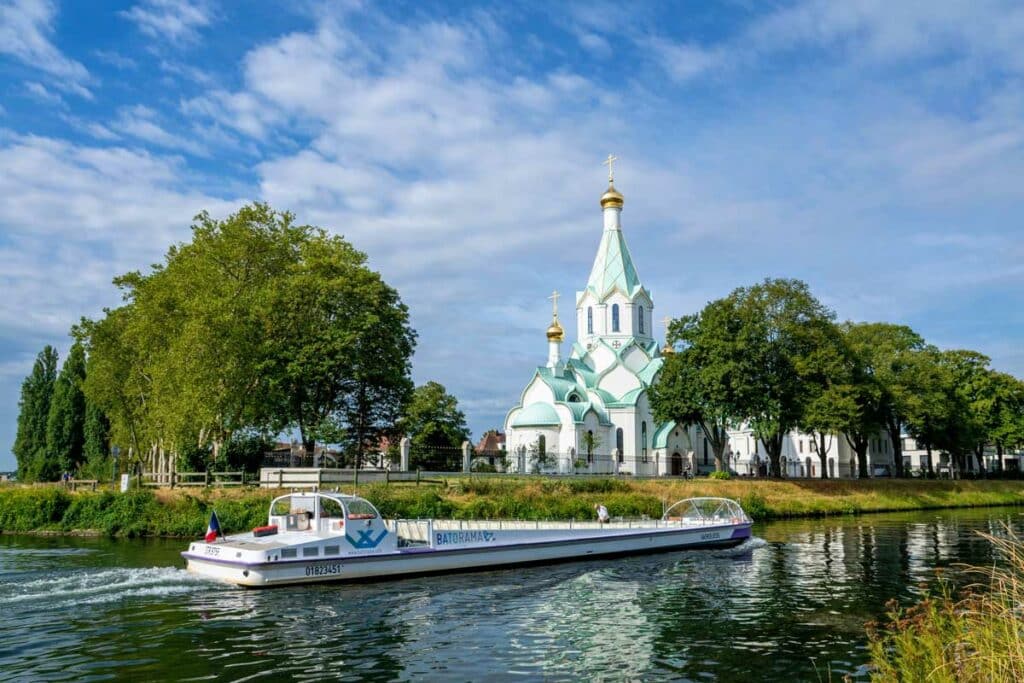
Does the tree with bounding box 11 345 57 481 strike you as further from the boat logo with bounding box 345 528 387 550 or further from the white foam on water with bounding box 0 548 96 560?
the boat logo with bounding box 345 528 387 550

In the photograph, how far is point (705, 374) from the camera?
5234 centimetres

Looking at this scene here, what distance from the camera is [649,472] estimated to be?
63.3 meters

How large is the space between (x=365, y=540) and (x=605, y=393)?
44.5 metres

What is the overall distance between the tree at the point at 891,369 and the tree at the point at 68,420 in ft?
191

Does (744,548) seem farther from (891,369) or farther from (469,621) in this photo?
(891,369)

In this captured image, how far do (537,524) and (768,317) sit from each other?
3082 cm

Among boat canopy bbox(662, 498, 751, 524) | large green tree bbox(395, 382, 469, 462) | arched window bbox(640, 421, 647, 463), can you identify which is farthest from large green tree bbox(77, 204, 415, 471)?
arched window bbox(640, 421, 647, 463)

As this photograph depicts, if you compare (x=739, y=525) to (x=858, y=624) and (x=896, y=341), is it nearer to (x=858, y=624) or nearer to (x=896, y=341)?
(x=858, y=624)

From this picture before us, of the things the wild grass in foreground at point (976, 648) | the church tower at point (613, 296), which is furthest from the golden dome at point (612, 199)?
the wild grass in foreground at point (976, 648)

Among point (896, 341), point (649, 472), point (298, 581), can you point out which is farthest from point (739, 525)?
point (896, 341)

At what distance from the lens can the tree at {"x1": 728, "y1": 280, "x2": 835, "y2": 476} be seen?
52156 mm

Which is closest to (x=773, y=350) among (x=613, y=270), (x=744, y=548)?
(x=613, y=270)

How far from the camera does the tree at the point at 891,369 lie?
60.8 metres

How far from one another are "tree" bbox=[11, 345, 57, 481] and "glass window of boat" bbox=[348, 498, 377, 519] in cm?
4862
